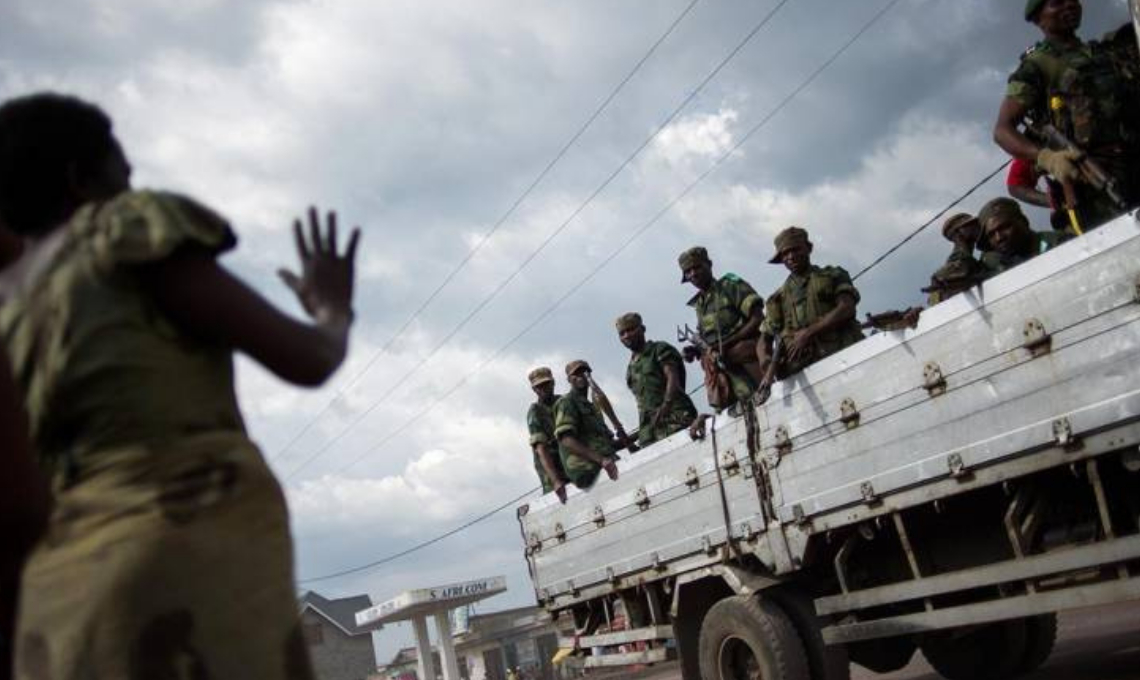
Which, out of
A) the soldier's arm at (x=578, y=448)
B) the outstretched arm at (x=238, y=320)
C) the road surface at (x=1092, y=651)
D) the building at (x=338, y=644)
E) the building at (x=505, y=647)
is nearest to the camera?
the outstretched arm at (x=238, y=320)

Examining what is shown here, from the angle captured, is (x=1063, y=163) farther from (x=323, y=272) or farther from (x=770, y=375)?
(x=323, y=272)

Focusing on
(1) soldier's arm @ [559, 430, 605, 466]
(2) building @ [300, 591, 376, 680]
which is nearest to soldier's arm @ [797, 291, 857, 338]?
(1) soldier's arm @ [559, 430, 605, 466]

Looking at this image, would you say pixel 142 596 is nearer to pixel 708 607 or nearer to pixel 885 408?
pixel 885 408

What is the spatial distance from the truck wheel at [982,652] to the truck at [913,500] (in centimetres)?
1

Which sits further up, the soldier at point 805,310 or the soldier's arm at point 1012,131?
the soldier's arm at point 1012,131

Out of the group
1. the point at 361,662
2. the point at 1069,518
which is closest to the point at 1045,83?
the point at 1069,518

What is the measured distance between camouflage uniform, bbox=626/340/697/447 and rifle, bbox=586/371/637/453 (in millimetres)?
333

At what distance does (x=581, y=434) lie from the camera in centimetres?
891

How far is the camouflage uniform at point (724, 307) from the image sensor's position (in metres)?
7.62

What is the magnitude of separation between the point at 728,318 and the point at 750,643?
2.32 meters

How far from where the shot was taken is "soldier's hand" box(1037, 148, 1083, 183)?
16.4 feet

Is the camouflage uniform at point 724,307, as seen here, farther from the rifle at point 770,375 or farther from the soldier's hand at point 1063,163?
the soldier's hand at point 1063,163

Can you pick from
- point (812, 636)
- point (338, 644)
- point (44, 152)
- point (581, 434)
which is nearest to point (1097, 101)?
point (812, 636)

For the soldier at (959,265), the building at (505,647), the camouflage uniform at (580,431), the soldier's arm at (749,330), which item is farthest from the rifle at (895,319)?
the building at (505,647)
